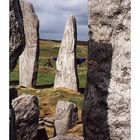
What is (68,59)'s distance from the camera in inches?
692

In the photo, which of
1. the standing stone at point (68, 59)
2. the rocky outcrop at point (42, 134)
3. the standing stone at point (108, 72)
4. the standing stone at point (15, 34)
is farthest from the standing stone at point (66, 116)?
the standing stone at point (15, 34)

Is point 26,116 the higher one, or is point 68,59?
point 68,59

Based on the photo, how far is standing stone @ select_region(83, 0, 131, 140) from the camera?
489cm

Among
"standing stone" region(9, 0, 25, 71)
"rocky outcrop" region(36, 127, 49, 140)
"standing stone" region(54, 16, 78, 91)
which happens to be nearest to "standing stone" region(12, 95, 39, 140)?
"rocky outcrop" region(36, 127, 49, 140)

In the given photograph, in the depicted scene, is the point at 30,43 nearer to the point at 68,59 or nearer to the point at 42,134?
the point at 68,59

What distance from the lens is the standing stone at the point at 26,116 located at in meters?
8.98

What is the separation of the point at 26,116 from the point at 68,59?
28.1 feet

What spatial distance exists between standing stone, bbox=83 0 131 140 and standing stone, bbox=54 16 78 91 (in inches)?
461

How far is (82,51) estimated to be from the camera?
128 ft

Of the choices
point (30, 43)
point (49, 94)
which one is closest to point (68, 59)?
point (30, 43)

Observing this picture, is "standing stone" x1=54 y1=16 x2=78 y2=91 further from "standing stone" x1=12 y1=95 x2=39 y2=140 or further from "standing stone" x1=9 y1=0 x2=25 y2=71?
"standing stone" x1=9 y1=0 x2=25 y2=71
